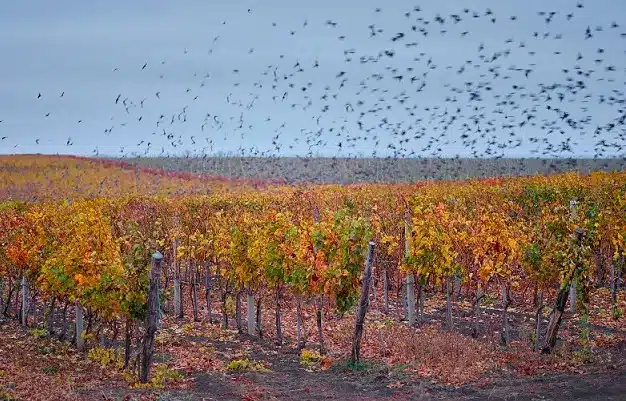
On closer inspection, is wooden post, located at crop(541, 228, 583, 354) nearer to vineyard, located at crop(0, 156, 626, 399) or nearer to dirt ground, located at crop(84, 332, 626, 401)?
vineyard, located at crop(0, 156, 626, 399)

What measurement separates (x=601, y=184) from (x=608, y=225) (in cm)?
1306

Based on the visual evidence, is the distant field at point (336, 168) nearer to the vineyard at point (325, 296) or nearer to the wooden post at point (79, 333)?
the vineyard at point (325, 296)

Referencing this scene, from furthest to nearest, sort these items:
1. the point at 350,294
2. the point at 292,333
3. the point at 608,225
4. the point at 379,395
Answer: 1. the point at 608,225
2. the point at 292,333
3. the point at 350,294
4. the point at 379,395

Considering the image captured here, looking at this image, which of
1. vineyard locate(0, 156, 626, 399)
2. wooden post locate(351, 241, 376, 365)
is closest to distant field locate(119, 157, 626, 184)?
vineyard locate(0, 156, 626, 399)

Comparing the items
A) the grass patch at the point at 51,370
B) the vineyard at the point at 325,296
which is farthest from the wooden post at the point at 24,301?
the grass patch at the point at 51,370

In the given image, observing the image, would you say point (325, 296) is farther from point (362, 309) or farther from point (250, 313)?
point (362, 309)

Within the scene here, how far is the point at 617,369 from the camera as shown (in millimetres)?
15008

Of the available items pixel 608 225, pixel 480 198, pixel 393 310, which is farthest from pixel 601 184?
pixel 393 310

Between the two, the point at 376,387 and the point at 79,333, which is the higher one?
the point at 79,333

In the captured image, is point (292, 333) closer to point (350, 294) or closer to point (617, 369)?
point (350, 294)

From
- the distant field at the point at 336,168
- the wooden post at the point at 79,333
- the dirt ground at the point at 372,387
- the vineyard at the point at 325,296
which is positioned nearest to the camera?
the dirt ground at the point at 372,387

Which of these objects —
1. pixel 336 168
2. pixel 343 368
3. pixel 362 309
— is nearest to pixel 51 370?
pixel 343 368

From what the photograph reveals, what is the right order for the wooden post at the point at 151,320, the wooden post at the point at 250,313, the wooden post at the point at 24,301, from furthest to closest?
the wooden post at the point at 24,301
the wooden post at the point at 250,313
the wooden post at the point at 151,320

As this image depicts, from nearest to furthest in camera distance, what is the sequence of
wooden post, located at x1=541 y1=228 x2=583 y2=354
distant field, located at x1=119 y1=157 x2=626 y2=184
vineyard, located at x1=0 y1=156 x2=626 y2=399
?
vineyard, located at x1=0 y1=156 x2=626 y2=399
wooden post, located at x1=541 y1=228 x2=583 y2=354
distant field, located at x1=119 y1=157 x2=626 y2=184
